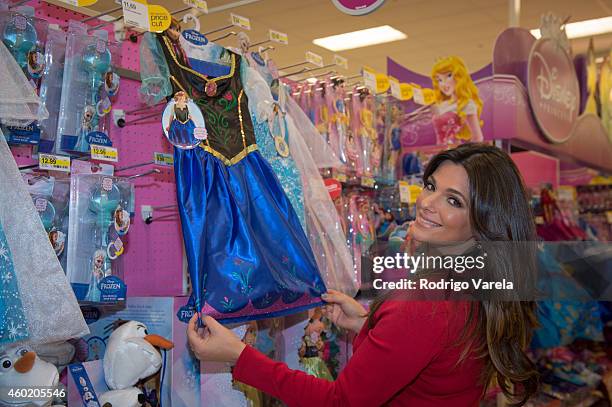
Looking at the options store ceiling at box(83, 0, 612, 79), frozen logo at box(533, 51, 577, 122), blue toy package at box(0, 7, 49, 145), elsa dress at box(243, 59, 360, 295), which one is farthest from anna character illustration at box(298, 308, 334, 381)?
store ceiling at box(83, 0, 612, 79)

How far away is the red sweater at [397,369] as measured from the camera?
1.40 meters

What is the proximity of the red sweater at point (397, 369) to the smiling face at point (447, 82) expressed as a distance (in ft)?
5.65

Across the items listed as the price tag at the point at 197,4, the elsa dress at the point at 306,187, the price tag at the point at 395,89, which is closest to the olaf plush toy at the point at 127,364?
the elsa dress at the point at 306,187

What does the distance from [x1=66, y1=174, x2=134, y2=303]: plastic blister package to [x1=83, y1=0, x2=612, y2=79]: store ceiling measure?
352 cm

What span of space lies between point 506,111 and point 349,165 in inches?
38.2

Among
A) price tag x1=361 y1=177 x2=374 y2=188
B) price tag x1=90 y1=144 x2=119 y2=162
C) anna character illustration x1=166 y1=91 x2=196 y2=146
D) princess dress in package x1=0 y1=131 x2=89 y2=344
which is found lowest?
princess dress in package x1=0 y1=131 x2=89 y2=344

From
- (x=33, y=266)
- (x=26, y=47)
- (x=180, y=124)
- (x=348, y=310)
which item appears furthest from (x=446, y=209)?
(x=26, y=47)

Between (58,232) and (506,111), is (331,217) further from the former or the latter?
(506,111)

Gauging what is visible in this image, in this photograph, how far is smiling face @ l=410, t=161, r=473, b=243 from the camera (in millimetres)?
1497

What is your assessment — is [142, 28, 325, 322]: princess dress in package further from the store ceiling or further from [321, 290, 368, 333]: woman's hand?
the store ceiling

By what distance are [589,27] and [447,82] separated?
427cm

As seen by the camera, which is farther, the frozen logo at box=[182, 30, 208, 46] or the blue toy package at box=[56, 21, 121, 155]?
the frozen logo at box=[182, 30, 208, 46]

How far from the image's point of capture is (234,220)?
1703 millimetres

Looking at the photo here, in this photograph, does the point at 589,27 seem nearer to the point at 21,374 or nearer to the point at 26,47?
the point at 26,47
